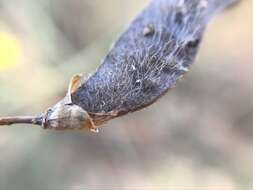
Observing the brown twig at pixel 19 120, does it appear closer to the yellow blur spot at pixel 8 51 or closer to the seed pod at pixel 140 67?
the seed pod at pixel 140 67

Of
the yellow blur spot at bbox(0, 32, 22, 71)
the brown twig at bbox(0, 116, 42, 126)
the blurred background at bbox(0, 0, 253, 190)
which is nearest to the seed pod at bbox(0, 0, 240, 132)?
the brown twig at bbox(0, 116, 42, 126)

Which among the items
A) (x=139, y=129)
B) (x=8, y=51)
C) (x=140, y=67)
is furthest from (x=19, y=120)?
(x=139, y=129)

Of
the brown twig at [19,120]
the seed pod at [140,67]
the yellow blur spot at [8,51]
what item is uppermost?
the yellow blur spot at [8,51]

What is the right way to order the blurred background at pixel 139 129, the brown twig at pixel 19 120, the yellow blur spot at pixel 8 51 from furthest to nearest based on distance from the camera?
1. the blurred background at pixel 139 129
2. the yellow blur spot at pixel 8 51
3. the brown twig at pixel 19 120

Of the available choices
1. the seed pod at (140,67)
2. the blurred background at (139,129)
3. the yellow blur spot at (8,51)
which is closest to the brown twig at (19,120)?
the seed pod at (140,67)

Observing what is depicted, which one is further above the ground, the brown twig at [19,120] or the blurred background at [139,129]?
the blurred background at [139,129]

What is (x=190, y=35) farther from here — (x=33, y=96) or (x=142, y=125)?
(x=142, y=125)
